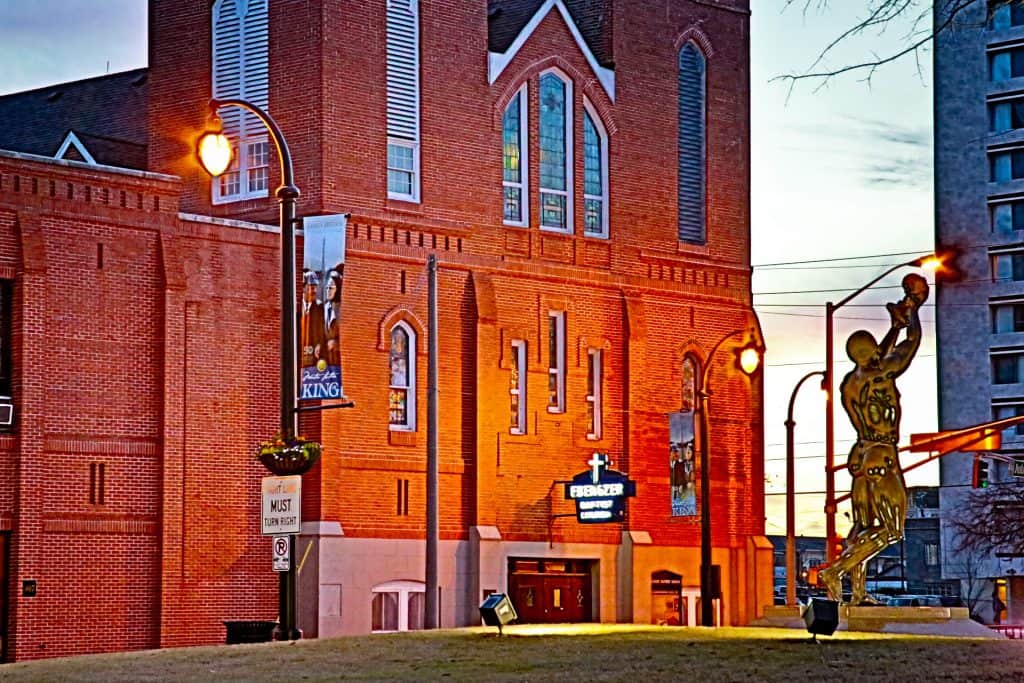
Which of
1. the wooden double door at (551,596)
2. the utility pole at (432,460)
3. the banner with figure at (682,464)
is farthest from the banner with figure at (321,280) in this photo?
the banner with figure at (682,464)

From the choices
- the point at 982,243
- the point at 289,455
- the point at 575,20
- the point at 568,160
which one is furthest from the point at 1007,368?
the point at 289,455

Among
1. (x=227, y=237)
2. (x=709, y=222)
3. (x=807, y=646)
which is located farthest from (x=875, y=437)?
(x=709, y=222)

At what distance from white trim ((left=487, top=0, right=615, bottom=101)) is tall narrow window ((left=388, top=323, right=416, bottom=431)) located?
23.4 feet

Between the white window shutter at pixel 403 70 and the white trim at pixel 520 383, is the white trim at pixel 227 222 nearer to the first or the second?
the white window shutter at pixel 403 70

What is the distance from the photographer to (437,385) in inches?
1937

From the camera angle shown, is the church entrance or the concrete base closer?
the concrete base

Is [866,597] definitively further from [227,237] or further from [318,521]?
[227,237]

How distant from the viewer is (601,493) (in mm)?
52906

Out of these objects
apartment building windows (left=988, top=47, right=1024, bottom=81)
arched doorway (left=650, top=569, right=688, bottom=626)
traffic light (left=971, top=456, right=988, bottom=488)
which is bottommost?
arched doorway (left=650, top=569, right=688, bottom=626)

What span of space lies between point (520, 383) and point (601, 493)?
3483mm

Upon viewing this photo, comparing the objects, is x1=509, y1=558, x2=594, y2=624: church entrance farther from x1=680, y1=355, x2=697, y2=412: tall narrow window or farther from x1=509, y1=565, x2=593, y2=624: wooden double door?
x1=680, y1=355, x2=697, y2=412: tall narrow window

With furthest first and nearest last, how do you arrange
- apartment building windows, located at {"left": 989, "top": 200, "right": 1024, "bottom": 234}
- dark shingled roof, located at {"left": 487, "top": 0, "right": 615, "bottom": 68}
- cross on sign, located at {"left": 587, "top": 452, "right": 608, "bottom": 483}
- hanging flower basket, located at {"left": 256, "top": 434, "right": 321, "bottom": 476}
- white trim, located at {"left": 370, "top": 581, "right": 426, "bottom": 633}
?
apartment building windows, located at {"left": 989, "top": 200, "right": 1024, "bottom": 234}
dark shingled roof, located at {"left": 487, "top": 0, "right": 615, "bottom": 68}
cross on sign, located at {"left": 587, "top": 452, "right": 608, "bottom": 483}
white trim, located at {"left": 370, "top": 581, "right": 426, "bottom": 633}
hanging flower basket, located at {"left": 256, "top": 434, "right": 321, "bottom": 476}

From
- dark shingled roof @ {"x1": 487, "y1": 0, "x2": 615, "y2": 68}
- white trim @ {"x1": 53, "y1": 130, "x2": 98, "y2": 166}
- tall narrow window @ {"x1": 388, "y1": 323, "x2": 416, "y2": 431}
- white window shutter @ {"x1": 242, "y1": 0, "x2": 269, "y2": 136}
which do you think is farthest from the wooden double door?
white trim @ {"x1": 53, "y1": 130, "x2": 98, "y2": 166}

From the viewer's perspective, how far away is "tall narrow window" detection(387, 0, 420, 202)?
51188mm
